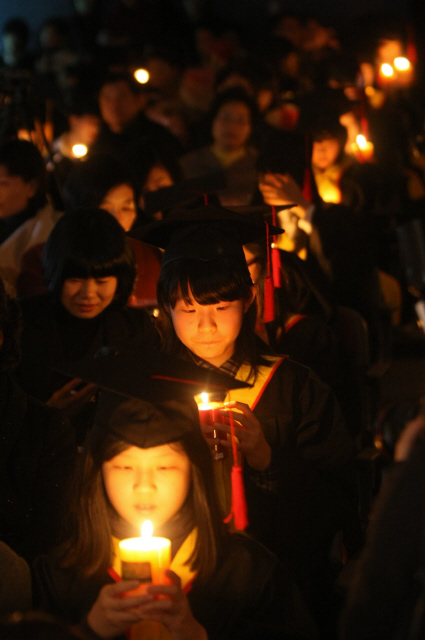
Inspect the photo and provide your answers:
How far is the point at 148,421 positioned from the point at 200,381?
0.56ft

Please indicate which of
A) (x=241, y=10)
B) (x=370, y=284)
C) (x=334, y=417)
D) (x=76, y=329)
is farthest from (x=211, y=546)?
(x=241, y=10)

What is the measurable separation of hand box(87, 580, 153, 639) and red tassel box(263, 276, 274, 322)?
1.49 m

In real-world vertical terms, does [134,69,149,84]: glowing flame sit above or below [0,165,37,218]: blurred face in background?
above

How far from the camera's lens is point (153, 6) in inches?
379

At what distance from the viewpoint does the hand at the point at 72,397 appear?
125 inches

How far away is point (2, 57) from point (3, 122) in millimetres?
4017

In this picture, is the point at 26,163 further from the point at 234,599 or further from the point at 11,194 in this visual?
the point at 234,599

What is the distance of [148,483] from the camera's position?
6.66ft

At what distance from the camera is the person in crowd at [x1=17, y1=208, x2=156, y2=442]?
11.2 feet

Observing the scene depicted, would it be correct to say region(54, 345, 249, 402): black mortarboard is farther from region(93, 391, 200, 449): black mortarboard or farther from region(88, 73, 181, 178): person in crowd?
region(88, 73, 181, 178): person in crowd

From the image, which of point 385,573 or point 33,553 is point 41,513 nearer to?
point 33,553

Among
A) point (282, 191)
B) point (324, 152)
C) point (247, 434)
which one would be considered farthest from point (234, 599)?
point (324, 152)

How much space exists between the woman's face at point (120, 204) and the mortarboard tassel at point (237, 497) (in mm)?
2181

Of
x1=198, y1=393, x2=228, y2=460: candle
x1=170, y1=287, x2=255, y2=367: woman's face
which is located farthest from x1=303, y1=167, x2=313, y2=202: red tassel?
x1=198, y1=393, x2=228, y2=460: candle
